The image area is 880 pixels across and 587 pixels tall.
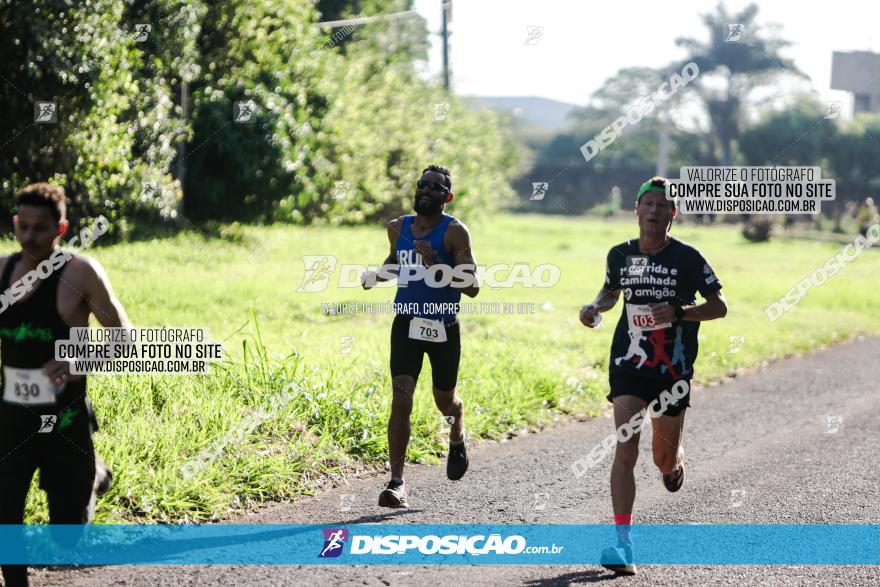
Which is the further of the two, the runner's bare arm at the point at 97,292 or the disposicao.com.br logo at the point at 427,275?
the disposicao.com.br logo at the point at 427,275

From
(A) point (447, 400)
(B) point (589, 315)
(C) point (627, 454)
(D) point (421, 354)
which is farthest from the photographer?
(A) point (447, 400)

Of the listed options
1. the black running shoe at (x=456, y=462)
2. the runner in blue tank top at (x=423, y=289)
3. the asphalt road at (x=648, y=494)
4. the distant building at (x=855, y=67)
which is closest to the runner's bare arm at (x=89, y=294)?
the asphalt road at (x=648, y=494)

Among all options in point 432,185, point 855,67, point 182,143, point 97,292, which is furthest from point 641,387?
point 855,67

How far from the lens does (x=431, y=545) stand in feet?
17.9

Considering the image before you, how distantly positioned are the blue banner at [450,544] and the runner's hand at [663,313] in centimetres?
133

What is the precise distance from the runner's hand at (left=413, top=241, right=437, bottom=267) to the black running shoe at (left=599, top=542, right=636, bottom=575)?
2014 millimetres

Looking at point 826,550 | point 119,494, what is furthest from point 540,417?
point 119,494

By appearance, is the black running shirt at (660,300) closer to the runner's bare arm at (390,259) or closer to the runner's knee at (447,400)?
the runner's knee at (447,400)

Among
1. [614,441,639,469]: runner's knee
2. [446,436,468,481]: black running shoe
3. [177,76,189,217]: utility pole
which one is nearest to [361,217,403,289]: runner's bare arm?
[446,436,468,481]: black running shoe

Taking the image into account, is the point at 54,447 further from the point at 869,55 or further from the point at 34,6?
the point at 869,55

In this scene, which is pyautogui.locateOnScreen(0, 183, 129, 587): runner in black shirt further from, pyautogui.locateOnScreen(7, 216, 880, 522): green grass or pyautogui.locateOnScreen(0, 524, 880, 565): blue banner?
pyautogui.locateOnScreen(7, 216, 880, 522): green grass

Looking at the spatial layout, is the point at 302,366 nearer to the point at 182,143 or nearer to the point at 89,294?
the point at 89,294

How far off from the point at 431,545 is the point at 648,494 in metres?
1.88

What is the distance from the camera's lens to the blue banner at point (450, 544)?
204 inches
